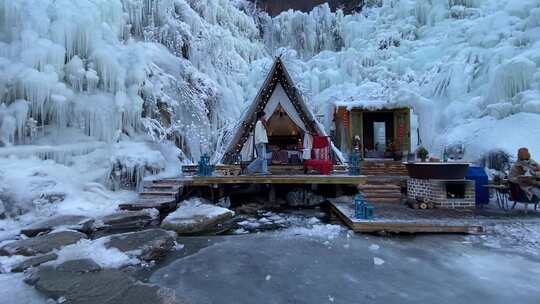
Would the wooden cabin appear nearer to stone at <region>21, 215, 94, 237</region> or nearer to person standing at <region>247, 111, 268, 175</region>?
person standing at <region>247, 111, 268, 175</region>

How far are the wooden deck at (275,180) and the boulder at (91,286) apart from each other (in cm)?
446

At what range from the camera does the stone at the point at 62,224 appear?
19.5 ft

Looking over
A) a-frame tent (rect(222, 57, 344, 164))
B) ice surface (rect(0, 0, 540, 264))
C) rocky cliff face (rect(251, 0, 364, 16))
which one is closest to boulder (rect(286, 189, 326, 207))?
a-frame tent (rect(222, 57, 344, 164))

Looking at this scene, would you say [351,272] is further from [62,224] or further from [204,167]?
[204,167]

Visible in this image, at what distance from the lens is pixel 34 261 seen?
452 cm

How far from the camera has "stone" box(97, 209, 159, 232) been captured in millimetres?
6570

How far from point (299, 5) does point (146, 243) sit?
19.9 metres

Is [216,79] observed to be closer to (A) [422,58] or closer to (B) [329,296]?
(A) [422,58]

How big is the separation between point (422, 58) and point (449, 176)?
10.9 m

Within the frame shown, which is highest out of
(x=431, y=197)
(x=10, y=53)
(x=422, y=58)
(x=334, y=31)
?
(x=334, y=31)

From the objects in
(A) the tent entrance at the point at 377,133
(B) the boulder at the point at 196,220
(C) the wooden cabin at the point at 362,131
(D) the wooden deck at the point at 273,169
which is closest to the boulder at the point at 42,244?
(B) the boulder at the point at 196,220

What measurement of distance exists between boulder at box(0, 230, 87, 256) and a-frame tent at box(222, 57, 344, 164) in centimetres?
587

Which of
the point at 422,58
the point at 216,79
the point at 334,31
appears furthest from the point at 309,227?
the point at 334,31

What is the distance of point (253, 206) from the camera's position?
877 centimetres
